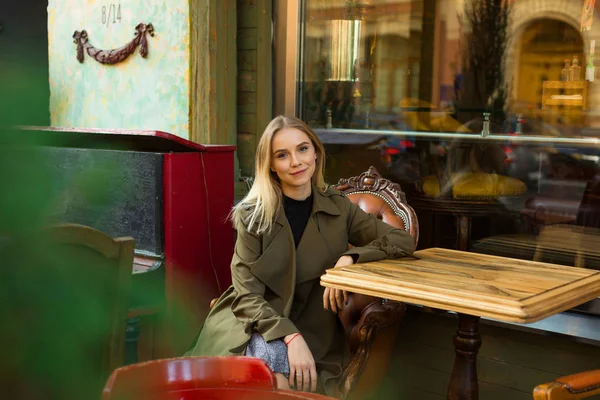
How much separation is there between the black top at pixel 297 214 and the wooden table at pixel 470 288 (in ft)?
1.01

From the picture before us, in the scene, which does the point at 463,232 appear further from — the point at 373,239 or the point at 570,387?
the point at 570,387

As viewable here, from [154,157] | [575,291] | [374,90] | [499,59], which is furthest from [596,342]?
[154,157]

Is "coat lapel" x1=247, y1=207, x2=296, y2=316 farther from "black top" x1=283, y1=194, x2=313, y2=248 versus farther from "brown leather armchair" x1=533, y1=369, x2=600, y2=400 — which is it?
"brown leather armchair" x1=533, y1=369, x2=600, y2=400

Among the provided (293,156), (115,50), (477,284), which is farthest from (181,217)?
(115,50)

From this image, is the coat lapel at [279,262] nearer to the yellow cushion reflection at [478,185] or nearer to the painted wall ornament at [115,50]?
the yellow cushion reflection at [478,185]

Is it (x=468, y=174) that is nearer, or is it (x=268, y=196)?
(x=268, y=196)

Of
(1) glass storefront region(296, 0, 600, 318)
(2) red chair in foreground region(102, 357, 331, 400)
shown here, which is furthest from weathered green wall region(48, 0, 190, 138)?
(2) red chair in foreground region(102, 357, 331, 400)

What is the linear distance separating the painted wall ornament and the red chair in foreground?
3.76 metres

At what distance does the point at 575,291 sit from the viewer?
2.54 meters

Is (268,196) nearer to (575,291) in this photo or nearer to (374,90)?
(575,291)

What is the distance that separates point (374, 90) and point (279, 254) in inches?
67.6

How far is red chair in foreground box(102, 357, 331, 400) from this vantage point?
1.18m

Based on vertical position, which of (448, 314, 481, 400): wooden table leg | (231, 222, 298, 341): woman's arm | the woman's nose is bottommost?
(448, 314, 481, 400): wooden table leg

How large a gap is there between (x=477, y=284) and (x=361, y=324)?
59 cm
